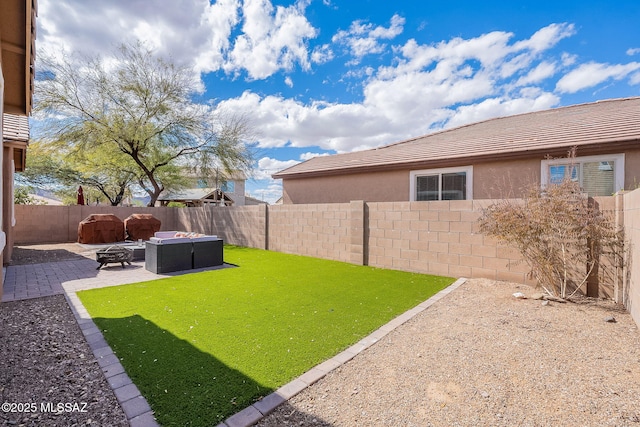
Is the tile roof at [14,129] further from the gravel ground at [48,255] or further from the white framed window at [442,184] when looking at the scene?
the white framed window at [442,184]

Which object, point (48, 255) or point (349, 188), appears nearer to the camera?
point (48, 255)

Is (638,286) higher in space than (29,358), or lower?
higher

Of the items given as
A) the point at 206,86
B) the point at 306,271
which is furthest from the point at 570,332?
the point at 206,86

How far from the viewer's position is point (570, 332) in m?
4.15

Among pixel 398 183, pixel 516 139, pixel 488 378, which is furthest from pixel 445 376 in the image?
pixel 516 139

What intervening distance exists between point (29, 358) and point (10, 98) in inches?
245

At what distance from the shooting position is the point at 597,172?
837cm

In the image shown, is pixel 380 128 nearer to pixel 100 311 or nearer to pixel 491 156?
pixel 491 156

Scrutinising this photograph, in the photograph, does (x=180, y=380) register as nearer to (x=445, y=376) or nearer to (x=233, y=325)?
(x=233, y=325)

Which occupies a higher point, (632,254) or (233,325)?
(632,254)

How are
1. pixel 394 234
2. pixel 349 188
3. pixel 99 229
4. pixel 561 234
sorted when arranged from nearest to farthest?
1. pixel 561 234
2. pixel 394 234
3. pixel 349 188
4. pixel 99 229

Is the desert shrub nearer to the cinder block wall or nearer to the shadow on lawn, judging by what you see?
the cinder block wall

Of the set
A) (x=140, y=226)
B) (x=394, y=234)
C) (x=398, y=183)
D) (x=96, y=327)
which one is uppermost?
(x=398, y=183)

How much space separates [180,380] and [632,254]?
6783 millimetres
